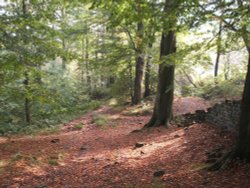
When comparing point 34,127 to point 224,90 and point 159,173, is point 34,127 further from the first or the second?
point 224,90

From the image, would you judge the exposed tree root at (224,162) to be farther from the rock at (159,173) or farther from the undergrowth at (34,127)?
the undergrowth at (34,127)

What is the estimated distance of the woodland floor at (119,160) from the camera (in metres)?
6.35

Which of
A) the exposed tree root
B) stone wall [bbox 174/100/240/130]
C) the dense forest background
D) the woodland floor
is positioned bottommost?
the woodland floor

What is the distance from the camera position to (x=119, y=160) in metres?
8.71

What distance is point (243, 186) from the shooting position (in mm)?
5254

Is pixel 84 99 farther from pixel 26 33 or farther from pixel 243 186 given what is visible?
pixel 243 186

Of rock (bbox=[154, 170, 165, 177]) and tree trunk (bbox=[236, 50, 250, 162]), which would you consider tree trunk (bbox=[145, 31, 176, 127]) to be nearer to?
rock (bbox=[154, 170, 165, 177])

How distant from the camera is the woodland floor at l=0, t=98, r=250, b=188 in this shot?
635 cm

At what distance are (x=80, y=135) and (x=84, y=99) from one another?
38.9 feet

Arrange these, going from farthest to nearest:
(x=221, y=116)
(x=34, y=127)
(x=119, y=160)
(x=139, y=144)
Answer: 1. (x=34, y=127)
2. (x=139, y=144)
3. (x=221, y=116)
4. (x=119, y=160)

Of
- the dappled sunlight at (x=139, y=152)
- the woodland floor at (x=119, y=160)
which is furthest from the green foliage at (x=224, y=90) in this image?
the dappled sunlight at (x=139, y=152)

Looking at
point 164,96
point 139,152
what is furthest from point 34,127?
point 139,152

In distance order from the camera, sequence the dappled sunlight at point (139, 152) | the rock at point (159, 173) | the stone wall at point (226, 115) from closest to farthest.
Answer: the rock at point (159, 173) < the stone wall at point (226, 115) < the dappled sunlight at point (139, 152)

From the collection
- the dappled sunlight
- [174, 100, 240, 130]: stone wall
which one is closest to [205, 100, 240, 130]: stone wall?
[174, 100, 240, 130]: stone wall
